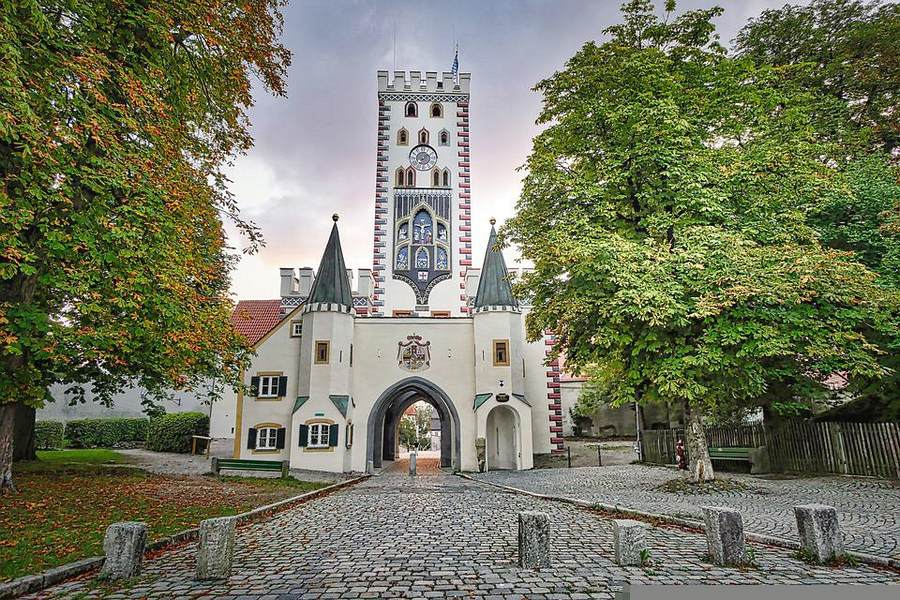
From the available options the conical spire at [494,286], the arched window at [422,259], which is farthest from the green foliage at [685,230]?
the arched window at [422,259]

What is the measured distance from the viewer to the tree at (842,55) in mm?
16125

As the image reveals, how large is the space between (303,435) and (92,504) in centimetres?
1337

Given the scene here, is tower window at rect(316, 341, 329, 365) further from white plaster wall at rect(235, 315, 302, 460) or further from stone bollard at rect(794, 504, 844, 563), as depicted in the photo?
stone bollard at rect(794, 504, 844, 563)

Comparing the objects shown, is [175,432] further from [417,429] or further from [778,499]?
[417,429]

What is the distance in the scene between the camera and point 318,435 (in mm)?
23500

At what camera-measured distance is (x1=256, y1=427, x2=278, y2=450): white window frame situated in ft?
81.0

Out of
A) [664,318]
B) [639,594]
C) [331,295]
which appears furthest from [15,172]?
[331,295]

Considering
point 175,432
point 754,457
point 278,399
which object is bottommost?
point 754,457

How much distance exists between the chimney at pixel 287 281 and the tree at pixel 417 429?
2679 cm

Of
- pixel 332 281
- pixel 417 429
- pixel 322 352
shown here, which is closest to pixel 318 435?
pixel 322 352

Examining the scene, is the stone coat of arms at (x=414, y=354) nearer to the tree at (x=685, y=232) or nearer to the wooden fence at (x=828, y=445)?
the tree at (x=685, y=232)

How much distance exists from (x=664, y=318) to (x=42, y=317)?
12.2 meters

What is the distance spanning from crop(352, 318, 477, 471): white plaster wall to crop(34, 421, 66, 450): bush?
17.9 m

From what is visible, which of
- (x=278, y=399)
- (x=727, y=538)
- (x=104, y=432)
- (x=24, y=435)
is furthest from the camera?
(x=104, y=432)
